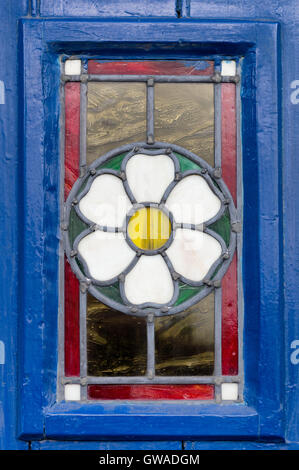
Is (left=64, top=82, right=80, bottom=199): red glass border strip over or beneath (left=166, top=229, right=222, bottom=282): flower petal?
over

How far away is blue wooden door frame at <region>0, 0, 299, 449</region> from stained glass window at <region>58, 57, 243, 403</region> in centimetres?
5

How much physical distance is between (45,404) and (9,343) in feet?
0.80

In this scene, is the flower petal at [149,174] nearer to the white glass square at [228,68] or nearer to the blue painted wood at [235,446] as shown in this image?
the white glass square at [228,68]

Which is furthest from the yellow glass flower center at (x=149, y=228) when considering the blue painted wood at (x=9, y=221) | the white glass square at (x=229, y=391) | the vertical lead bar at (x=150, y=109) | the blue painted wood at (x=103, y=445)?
the blue painted wood at (x=103, y=445)

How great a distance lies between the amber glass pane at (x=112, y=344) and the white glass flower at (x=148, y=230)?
0.30 feet

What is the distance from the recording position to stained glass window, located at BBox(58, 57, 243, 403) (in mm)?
2127

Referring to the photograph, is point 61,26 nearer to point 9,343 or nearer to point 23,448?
point 9,343

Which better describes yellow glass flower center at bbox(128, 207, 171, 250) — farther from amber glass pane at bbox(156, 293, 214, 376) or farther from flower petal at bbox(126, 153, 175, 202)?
amber glass pane at bbox(156, 293, 214, 376)

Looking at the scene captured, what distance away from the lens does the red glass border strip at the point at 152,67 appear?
2178 mm

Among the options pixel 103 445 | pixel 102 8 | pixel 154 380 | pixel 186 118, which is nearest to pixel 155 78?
pixel 186 118

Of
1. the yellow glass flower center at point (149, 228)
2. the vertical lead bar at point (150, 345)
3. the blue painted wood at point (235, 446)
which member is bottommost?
the blue painted wood at point (235, 446)

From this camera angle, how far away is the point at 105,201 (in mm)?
2158

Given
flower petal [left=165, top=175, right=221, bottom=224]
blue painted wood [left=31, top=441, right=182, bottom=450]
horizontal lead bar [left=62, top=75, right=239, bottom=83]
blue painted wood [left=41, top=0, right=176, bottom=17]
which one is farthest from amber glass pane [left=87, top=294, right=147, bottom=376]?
blue painted wood [left=41, top=0, right=176, bottom=17]

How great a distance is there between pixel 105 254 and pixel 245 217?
512 mm
